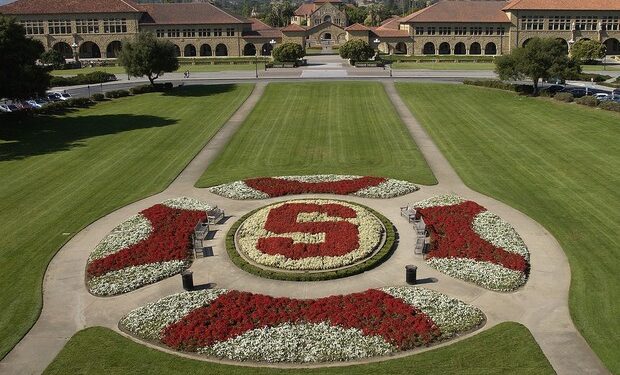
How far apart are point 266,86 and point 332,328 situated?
56924 millimetres

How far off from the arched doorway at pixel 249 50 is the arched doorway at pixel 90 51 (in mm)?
30471

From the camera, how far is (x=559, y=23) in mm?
109625

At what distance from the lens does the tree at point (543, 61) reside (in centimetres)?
6081

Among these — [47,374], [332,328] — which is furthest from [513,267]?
[47,374]

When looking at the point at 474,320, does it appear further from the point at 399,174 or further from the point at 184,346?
the point at 399,174

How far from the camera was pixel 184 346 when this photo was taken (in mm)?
18906

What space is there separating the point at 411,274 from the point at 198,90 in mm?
55406

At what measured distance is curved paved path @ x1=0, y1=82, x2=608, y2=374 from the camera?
18.7m

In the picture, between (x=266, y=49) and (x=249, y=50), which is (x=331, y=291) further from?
(x=249, y=50)

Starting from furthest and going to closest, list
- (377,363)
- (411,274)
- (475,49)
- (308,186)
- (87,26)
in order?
(475,49)
(87,26)
(308,186)
(411,274)
(377,363)

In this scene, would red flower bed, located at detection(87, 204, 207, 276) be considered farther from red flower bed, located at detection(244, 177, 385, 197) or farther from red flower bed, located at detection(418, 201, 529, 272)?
red flower bed, located at detection(418, 201, 529, 272)

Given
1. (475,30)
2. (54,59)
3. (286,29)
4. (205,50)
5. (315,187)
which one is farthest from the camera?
(205,50)

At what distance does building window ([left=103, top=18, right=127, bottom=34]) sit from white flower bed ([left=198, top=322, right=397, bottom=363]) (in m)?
107

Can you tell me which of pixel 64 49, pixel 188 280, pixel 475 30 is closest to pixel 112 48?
pixel 64 49
